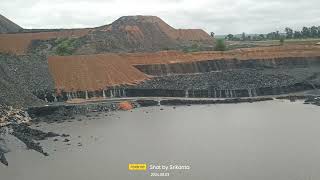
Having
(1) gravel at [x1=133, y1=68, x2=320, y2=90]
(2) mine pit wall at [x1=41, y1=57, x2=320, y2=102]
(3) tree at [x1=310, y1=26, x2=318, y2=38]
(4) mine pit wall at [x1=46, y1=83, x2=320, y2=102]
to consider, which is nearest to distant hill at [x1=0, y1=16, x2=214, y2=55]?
(2) mine pit wall at [x1=41, y1=57, x2=320, y2=102]

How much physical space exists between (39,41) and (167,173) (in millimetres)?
52044

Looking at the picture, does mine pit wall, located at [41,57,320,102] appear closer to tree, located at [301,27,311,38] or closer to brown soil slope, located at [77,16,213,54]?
brown soil slope, located at [77,16,213,54]

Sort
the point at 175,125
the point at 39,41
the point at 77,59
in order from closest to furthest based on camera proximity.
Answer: the point at 175,125 → the point at 77,59 → the point at 39,41

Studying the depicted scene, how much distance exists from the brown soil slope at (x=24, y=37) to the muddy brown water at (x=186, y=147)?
32169mm

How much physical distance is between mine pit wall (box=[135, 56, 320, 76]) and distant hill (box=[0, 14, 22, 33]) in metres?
32.2

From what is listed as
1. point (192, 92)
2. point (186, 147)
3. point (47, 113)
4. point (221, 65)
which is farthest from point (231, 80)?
point (186, 147)

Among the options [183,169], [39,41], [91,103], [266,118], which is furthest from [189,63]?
[183,169]

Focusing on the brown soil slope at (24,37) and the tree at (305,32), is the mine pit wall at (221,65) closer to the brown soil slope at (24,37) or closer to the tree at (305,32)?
the brown soil slope at (24,37)

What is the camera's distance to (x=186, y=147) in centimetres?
2638

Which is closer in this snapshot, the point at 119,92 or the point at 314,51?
the point at 119,92

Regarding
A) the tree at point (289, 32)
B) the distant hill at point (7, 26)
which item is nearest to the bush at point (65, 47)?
the distant hill at point (7, 26)

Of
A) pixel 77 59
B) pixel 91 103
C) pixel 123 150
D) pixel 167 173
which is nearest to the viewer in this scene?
pixel 167 173

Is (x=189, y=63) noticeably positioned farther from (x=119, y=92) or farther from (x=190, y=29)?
(x=190, y=29)

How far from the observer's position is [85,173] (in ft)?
73.2
